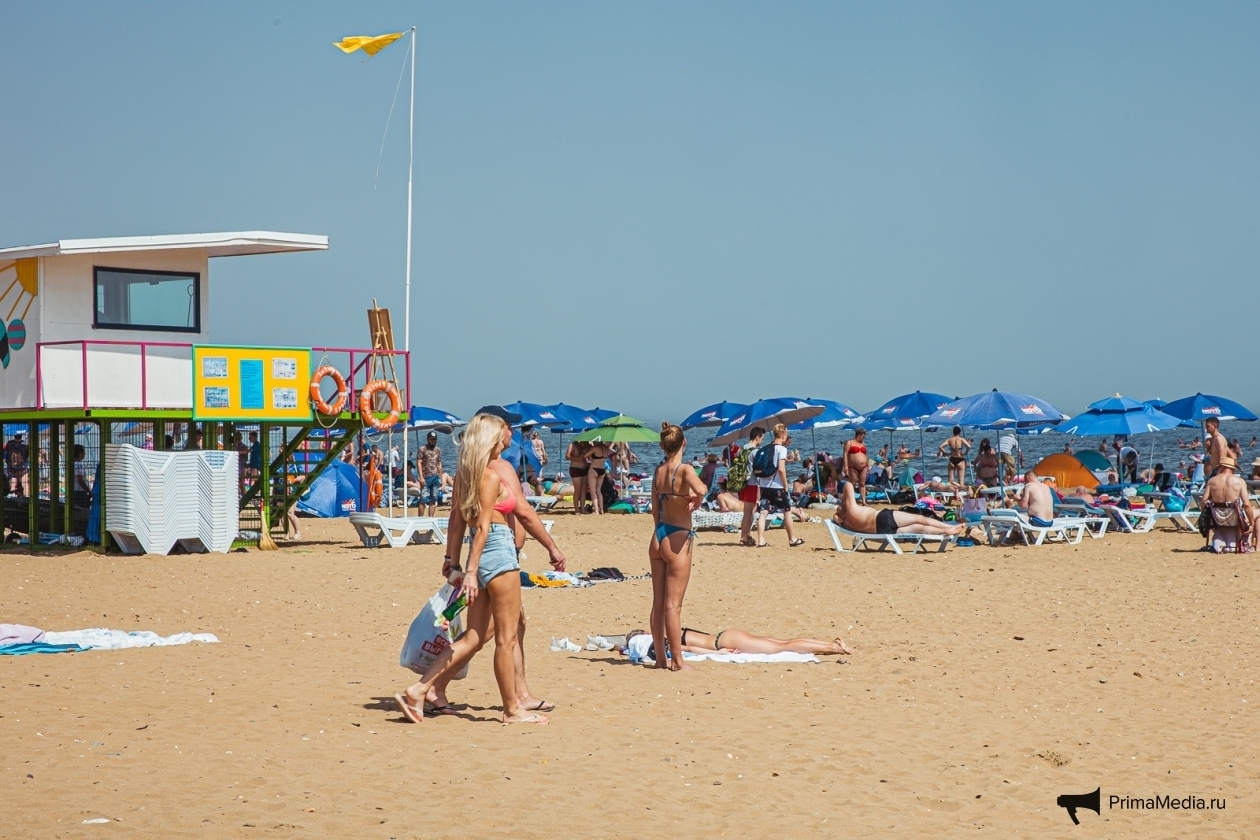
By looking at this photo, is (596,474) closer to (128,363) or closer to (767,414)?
(767,414)

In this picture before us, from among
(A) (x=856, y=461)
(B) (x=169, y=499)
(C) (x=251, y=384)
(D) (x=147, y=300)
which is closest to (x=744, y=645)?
(B) (x=169, y=499)

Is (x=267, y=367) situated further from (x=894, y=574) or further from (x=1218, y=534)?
(x=1218, y=534)

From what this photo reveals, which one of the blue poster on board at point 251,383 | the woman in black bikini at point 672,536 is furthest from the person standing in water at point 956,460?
the woman in black bikini at point 672,536

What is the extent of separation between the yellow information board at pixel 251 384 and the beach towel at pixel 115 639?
7.77 m

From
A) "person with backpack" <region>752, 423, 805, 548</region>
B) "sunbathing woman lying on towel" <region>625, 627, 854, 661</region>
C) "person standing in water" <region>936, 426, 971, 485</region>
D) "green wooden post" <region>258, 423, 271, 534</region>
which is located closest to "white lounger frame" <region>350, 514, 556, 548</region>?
"green wooden post" <region>258, 423, 271, 534</region>

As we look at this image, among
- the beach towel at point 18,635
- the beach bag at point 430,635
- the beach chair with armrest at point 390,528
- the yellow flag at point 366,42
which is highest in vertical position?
the yellow flag at point 366,42

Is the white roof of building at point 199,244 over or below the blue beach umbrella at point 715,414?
over

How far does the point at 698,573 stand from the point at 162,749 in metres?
8.48

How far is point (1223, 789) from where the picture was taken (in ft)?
18.6

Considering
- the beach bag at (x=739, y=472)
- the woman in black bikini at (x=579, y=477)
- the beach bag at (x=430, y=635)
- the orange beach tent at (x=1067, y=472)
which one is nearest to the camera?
the beach bag at (x=430, y=635)

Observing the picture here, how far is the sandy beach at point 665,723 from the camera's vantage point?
5.24 metres

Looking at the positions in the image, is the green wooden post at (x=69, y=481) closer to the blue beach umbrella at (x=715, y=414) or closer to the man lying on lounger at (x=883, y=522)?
the man lying on lounger at (x=883, y=522)

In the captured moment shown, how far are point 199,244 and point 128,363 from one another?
→ 1.80 metres

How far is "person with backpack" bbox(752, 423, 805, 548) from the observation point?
54.7 ft
